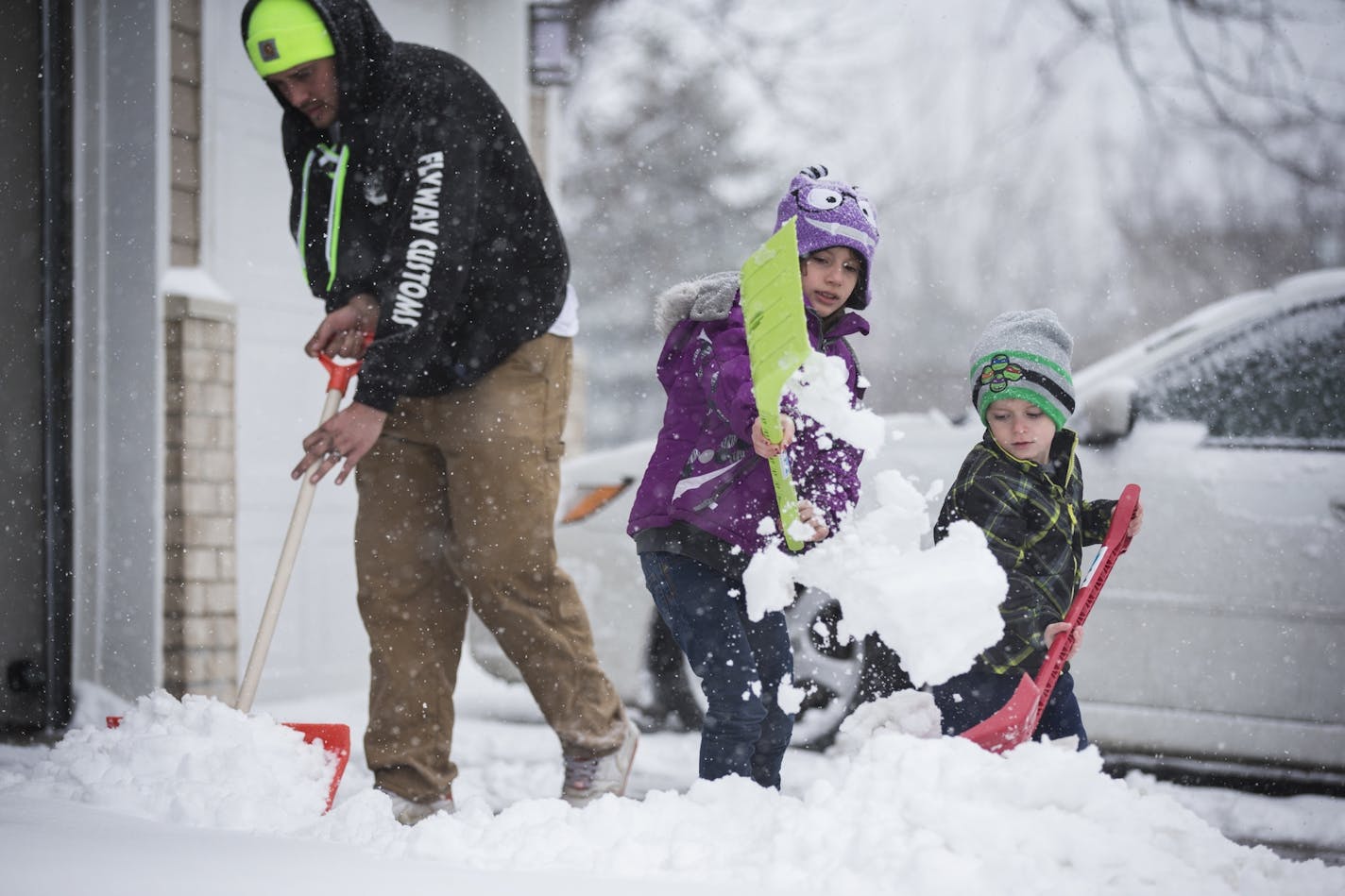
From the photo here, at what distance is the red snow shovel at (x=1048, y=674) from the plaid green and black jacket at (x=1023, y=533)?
1.5 inches

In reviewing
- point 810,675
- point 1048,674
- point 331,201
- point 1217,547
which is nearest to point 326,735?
point 331,201

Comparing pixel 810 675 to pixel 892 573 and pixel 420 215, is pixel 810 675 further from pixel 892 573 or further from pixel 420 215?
pixel 420 215

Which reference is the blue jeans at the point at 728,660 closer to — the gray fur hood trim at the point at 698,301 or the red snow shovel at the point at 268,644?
the gray fur hood trim at the point at 698,301

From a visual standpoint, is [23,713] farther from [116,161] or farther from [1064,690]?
[1064,690]

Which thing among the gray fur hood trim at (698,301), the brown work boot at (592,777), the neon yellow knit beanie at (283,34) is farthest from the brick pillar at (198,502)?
the gray fur hood trim at (698,301)

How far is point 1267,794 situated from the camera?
13.8ft

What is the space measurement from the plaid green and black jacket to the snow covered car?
3.38 ft

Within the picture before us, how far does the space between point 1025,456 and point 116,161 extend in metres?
3.38

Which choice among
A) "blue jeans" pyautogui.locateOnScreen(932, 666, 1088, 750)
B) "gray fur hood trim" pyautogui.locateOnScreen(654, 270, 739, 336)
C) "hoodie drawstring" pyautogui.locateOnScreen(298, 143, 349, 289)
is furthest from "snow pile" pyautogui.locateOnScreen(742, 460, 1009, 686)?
"hoodie drawstring" pyautogui.locateOnScreen(298, 143, 349, 289)

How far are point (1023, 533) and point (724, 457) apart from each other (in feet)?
2.04

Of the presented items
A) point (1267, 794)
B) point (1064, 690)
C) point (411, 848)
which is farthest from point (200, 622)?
point (1267, 794)

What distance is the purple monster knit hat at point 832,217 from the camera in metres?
2.86

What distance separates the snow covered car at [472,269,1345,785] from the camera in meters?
3.97

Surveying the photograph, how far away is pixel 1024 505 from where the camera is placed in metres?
2.80
